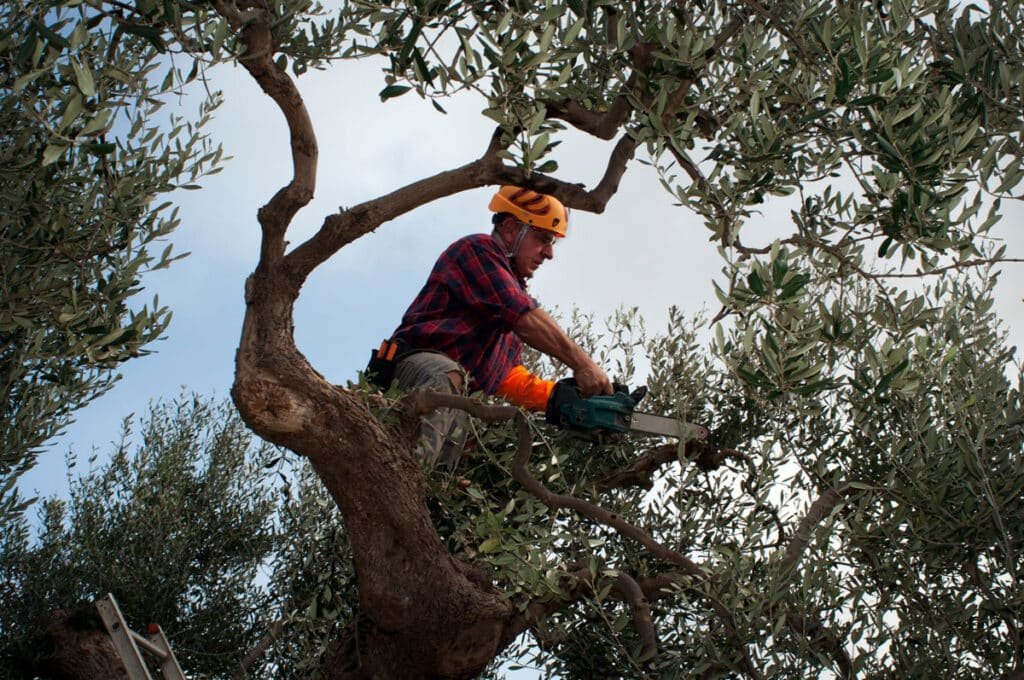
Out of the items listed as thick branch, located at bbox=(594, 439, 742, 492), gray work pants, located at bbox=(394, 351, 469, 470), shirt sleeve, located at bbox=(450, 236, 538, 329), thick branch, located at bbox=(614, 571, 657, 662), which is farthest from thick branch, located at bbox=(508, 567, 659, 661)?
shirt sleeve, located at bbox=(450, 236, 538, 329)

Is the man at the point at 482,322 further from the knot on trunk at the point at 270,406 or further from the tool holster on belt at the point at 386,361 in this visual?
the knot on trunk at the point at 270,406

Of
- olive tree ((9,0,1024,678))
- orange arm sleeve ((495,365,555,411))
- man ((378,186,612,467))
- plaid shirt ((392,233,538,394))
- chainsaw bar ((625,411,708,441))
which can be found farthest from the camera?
orange arm sleeve ((495,365,555,411))

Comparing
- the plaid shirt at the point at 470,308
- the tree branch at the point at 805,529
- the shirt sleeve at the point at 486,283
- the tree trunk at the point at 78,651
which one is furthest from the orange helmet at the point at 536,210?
the tree trunk at the point at 78,651

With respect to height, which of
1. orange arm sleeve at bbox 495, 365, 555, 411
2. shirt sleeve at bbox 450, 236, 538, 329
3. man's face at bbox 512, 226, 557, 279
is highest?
man's face at bbox 512, 226, 557, 279

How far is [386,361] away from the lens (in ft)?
20.8

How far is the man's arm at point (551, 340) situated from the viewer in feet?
19.6

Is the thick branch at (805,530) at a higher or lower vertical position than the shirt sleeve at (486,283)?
lower

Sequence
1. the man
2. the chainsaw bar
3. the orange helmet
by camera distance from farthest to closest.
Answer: the orange helmet < the chainsaw bar < the man

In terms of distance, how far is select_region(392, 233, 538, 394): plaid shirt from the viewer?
6.20 m

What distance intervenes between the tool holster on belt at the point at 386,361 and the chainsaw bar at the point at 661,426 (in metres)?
1.48

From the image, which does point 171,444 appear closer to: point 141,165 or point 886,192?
point 141,165

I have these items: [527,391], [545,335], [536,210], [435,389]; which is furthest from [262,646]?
[536,210]

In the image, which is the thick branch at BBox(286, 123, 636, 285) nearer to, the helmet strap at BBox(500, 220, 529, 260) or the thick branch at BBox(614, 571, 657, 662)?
the helmet strap at BBox(500, 220, 529, 260)

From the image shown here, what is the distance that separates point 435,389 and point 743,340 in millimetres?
2080
